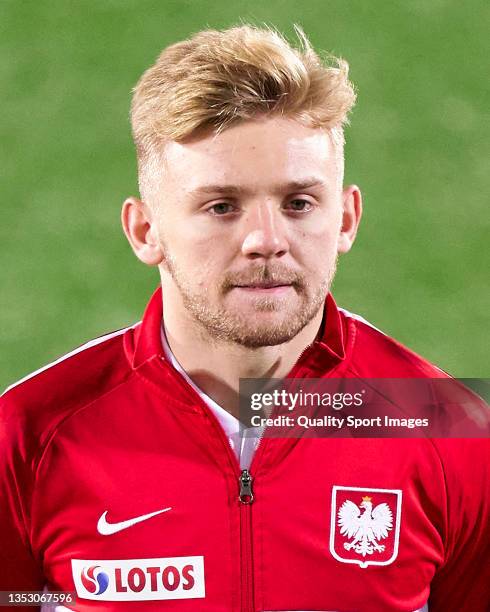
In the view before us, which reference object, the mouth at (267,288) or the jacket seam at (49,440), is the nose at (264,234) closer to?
the mouth at (267,288)

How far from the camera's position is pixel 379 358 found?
395 centimetres

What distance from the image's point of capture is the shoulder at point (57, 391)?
12.1ft

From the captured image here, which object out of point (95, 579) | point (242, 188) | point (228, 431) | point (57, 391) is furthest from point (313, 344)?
point (95, 579)

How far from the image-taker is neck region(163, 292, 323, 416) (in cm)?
370

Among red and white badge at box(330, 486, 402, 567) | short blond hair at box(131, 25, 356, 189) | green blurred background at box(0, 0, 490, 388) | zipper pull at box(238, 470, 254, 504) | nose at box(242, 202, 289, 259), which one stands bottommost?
red and white badge at box(330, 486, 402, 567)

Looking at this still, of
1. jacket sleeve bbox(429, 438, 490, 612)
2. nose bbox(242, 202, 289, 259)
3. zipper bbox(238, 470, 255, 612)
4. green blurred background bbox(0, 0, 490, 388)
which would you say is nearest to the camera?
nose bbox(242, 202, 289, 259)

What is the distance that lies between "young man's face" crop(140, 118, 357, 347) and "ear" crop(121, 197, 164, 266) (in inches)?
6.4

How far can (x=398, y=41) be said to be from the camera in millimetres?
7344

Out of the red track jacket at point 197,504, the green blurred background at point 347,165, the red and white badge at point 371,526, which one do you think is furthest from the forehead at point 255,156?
the green blurred background at point 347,165

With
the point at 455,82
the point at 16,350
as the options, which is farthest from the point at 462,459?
the point at 455,82

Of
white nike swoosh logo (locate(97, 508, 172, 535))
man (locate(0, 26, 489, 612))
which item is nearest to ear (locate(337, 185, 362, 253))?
man (locate(0, 26, 489, 612))

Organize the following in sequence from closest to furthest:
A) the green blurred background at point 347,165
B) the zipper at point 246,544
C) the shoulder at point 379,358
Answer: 1. the zipper at point 246,544
2. the shoulder at point 379,358
3. the green blurred background at point 347,165

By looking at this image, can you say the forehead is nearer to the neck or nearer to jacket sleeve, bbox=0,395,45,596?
A: the neck

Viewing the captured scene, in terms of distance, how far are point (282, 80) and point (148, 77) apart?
1.27 ft
